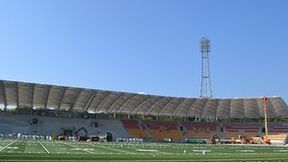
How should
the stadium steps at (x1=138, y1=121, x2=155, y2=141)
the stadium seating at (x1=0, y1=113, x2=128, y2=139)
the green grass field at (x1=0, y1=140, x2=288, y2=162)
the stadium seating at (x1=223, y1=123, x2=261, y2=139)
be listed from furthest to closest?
1. the stadium seating at (x1=223, y1=123, x2=261, y2=139)
2. the stadium steps at (x1=138, y1=121, x2=155, y2=141)
3. the stadium seating at (x1=0, y1=113, x2=128, y2=139)
4. the green grass field at (x1=0, y1=140, x2=288, y2=162)

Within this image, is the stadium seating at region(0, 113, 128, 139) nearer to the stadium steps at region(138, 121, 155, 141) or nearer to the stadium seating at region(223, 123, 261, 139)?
the stadium steps at region(138, 121, 155, 141)

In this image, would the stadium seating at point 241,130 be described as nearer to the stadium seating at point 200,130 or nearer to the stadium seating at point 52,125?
the stadium seating at point 200,130

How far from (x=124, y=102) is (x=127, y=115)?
259 inches

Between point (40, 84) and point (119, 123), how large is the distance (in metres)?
21.2

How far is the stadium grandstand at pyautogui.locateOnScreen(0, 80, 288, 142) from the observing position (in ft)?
259

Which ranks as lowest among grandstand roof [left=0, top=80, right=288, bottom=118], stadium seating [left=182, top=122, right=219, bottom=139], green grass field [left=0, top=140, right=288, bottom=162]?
green grass field [left=0, top=140, right=288, bottom=162]

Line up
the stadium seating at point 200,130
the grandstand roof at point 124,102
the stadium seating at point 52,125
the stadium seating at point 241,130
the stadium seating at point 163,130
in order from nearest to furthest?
the grandstand roof at point 124,102 → the stadium seating at point 52,125 → the stadium seating at point 163,130 → the stadium seating at point 200,130 → the stadium seating at point 241,130

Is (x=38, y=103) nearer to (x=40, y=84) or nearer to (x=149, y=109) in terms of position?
(x=40, y=84)

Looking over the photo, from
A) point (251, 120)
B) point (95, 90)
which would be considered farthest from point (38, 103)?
point (251, 120)

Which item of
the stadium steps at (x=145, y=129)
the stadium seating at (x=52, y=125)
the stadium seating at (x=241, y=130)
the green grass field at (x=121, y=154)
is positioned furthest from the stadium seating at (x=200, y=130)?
the green grass field at (x=121, y=154)

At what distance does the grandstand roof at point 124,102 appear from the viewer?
7706 cm

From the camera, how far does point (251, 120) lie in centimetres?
9388

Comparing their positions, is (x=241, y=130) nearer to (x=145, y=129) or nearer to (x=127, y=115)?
(x=145, y=129)

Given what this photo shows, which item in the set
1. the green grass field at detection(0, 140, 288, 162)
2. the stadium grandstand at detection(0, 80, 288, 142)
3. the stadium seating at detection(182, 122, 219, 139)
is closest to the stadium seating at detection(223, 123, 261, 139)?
the stadium grandstand at detection(0, 80, 288, 142)
